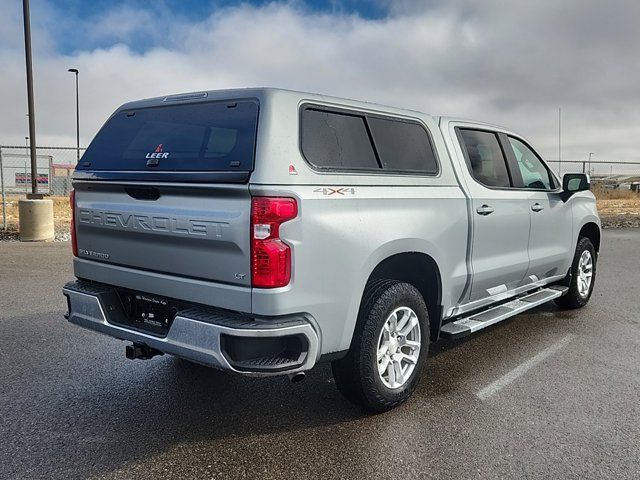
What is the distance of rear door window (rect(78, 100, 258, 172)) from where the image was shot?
10.3 feet

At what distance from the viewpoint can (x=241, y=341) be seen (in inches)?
115

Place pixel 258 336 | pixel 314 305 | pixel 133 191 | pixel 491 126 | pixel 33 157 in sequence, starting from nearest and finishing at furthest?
pixel 258 336, pixel 314 305, pixel 133 191, pixel 491 126, pixel 33 157

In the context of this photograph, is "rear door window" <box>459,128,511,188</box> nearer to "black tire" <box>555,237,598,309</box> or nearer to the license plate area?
"black tire" <box>555,237,598,309</box>

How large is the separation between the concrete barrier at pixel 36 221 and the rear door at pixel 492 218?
9616mm

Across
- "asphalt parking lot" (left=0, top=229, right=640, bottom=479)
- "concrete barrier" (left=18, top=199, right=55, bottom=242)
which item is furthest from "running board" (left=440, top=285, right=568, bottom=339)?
"concrete barrier" (left=18, top=199, right=55, bottom=242)

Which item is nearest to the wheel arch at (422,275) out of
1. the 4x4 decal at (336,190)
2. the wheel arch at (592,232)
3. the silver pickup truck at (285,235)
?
the silver pickup truck at (285,235)

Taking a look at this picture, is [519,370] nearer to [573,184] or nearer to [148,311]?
[573,184]

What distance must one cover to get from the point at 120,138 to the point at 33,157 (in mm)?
11160

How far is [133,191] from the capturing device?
135 inches

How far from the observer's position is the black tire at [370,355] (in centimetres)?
341

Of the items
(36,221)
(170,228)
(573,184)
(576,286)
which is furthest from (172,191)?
(36,221)

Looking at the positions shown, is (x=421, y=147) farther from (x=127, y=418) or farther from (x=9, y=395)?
(x=9, y=395)

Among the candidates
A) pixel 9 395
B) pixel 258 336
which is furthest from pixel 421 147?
pixel 9 395

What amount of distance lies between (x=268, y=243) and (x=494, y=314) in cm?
254
